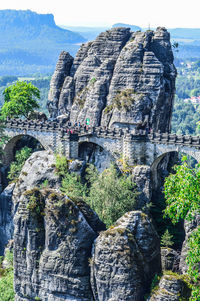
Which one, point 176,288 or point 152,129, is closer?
point 176,288

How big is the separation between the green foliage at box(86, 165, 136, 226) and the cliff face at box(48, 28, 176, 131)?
1072 centimetres

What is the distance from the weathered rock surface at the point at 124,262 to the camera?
106ft

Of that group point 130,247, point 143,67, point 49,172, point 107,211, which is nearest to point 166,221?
point 107,211

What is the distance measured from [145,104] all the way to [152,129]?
3.47 meters

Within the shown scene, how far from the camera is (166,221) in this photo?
184 feet

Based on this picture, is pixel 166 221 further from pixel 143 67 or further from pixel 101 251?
pixel 101 251

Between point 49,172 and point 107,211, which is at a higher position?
point 49,172

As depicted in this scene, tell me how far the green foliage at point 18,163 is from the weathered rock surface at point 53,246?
2923cm

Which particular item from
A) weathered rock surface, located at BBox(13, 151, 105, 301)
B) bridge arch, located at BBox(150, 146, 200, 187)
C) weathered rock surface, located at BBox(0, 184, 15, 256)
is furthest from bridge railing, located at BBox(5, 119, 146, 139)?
weathered rock surface, located at BBox(13, 151, 105, 301)

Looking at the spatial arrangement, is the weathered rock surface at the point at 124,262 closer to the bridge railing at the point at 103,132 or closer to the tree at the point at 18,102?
the bridge railing at the point at 103,132

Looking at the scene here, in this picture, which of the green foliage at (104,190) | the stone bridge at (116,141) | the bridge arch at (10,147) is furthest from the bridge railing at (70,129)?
the green foliage at (104,190)

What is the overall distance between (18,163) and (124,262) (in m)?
37.7

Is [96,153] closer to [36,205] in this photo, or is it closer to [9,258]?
[9,258]

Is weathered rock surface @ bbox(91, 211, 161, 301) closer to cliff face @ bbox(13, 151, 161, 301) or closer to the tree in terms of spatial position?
cliff face @ bbox(13, 151, 161, 301)
